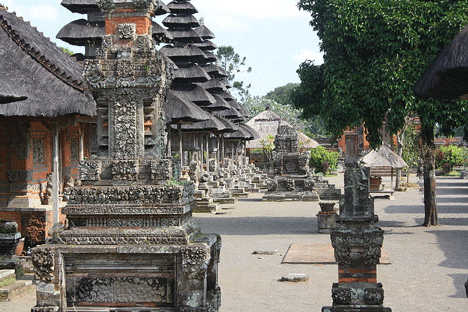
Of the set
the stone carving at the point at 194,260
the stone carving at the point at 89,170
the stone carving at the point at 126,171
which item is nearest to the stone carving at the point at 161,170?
the stone carving at the point at 126,171

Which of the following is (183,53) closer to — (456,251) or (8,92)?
(456,251)

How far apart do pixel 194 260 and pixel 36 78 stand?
24.5ft

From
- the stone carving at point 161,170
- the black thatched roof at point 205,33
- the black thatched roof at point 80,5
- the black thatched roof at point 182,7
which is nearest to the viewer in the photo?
the stone carving at point 161,170

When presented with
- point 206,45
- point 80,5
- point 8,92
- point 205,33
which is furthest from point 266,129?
point 8,92

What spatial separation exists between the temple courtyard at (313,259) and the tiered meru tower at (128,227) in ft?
5.71

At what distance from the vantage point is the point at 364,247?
25.5 ft

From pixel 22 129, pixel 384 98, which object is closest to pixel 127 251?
pixel 22 129

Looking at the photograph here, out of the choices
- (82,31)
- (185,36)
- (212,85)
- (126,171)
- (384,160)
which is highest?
(185,36)

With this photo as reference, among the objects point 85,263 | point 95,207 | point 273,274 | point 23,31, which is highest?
point 23,31

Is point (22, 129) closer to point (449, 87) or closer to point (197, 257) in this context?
point (197, 257)

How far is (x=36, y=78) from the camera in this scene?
13.2 metres

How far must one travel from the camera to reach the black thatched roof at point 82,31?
58.6 ft

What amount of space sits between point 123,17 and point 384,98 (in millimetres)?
9248

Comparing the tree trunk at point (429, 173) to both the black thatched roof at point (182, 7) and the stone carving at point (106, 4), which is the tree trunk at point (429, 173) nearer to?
the stone carving at point (106, 4)
